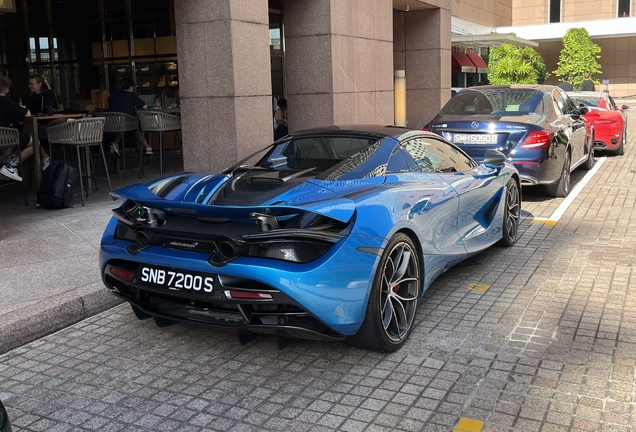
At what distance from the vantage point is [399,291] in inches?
183

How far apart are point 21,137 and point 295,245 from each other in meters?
7.52

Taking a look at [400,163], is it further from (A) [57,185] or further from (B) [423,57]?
(B) [423,57]

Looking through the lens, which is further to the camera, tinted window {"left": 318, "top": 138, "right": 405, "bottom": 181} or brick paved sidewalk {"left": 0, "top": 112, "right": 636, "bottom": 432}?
tinted window {"left": 318, "top": 138, "right": 405, "bottom": 181}

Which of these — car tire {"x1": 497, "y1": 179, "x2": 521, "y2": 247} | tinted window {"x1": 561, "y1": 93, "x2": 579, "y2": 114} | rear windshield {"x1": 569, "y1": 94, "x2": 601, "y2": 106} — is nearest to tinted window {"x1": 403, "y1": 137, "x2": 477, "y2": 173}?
car tire {"x1": 497, "y1": 179, "x2": 521, "y2": 247}

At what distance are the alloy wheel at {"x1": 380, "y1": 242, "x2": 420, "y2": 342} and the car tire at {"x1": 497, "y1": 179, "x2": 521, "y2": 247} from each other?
241cm

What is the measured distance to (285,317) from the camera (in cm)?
402

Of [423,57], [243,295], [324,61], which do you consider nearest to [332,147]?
[243,295]

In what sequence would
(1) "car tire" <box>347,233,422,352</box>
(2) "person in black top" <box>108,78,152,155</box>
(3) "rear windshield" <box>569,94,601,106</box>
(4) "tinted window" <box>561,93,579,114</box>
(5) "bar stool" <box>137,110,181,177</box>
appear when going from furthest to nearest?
(3) "rear windshield" <box>569,94,601,106</box>
(2) "person in black top" <box>108,78,152,155</box>
(5) "bar stool" <box>137,110,181,177</box>
(4) "tinted window" <box>561,93,579,114</box>
(1) "car tire" <box>347,233,422,352</box>

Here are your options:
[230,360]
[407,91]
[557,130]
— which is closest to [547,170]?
[557,130]

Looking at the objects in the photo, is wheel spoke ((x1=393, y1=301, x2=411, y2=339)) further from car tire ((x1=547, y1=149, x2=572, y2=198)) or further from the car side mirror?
car tire ((x1=547, y1=149, x2=572, y2=198))

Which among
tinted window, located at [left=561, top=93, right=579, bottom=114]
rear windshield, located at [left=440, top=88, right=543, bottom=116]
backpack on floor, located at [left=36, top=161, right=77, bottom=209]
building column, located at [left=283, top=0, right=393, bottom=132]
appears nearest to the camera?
backpack on floor, located at [left=36, top=161, right=77, bottom=209]

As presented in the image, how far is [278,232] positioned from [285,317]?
0.51 metres

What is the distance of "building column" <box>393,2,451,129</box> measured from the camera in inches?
656

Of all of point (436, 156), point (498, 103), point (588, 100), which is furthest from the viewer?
point (588, 100)
